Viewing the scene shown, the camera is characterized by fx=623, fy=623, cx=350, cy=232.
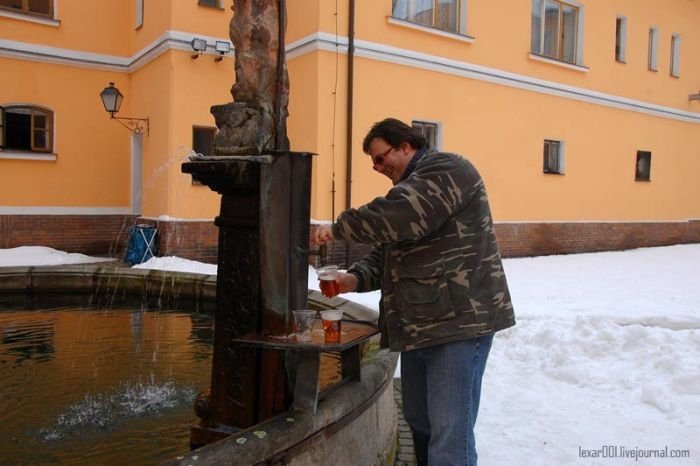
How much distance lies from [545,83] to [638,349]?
9.86 metres

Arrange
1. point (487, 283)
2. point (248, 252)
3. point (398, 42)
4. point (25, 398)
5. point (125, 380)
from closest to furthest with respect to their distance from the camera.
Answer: point (487, 283) → point (248, 252) → point (25, 398) → point (125, 380) → point (398, 42)

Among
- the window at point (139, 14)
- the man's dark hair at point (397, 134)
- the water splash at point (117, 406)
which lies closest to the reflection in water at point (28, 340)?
the water splash at point (117, 406)

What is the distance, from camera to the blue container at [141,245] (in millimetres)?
11273

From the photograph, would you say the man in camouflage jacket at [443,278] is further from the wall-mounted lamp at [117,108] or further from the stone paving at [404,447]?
the wall-mounted lamp at [117,108]

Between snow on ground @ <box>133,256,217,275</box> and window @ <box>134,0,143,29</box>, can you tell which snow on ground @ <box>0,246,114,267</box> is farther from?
window @ <box>134,0,143,29</box>

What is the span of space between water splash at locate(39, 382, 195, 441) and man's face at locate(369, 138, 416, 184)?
7.53ft

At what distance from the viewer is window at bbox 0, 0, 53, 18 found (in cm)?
1234

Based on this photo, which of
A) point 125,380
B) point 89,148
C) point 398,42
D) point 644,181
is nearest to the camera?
point 125,380

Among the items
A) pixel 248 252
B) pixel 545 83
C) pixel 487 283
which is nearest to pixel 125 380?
pixel 248 252

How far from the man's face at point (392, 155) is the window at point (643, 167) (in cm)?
1545

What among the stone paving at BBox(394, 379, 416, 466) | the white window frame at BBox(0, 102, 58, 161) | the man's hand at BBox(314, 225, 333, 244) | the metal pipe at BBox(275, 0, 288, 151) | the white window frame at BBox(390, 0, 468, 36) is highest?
the white window frame at BBox(390, 0, 468, 36)

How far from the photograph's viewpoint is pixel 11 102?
12398mm

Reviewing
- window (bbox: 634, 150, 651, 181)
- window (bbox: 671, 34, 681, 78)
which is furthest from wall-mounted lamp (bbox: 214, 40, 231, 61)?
window (bbox: 671, 34, 681, 78)

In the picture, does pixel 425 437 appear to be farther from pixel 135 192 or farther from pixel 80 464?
pixel 135 192
